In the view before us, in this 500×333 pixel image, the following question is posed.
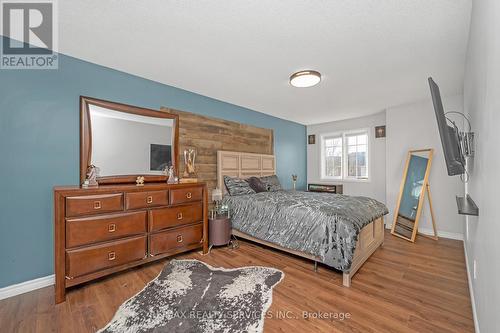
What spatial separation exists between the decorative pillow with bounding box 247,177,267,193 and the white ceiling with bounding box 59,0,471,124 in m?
1.60

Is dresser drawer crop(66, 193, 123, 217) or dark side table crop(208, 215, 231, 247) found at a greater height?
dresser drawer crop(66, 193, 123, 217)

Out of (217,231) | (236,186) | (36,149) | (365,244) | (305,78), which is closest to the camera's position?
(36,149)

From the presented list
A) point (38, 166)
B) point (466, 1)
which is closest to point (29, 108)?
point (38, 166)

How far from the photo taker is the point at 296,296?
1.99 metres

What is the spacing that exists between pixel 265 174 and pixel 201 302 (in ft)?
10.1

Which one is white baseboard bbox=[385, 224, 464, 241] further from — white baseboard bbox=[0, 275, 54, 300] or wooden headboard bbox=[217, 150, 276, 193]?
white baseboard bbox=[0, 275, 54, 300]

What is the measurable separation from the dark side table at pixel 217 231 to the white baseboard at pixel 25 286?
5.75 ft

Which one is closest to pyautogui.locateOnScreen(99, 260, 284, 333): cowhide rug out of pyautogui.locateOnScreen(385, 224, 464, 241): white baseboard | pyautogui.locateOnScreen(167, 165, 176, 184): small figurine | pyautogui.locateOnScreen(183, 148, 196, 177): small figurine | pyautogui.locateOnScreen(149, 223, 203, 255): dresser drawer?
pyautogui.locateOnScreen(149, 223, 203, 255): dresser drawer

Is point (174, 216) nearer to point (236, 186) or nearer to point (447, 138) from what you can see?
point (236, 186)

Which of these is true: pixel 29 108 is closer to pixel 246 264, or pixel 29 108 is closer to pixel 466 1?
pixel 246 264

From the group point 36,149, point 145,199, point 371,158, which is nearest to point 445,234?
point 371,158

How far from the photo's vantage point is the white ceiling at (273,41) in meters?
1.70

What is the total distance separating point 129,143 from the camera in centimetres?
280

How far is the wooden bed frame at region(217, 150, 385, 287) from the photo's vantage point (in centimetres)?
243
